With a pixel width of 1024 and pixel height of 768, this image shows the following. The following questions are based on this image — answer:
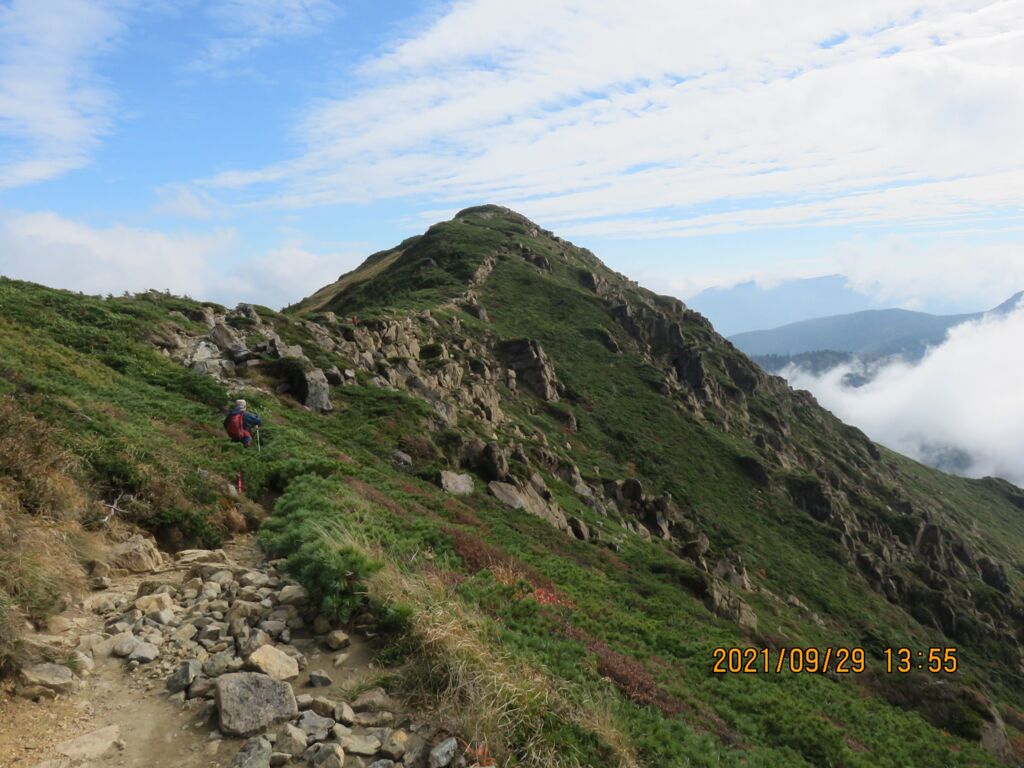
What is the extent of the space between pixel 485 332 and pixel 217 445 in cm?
5924

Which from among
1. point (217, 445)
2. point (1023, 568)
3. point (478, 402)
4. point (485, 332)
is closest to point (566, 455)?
point (478, 402)

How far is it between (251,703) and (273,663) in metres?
0.92

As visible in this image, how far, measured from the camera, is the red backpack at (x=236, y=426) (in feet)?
68.0

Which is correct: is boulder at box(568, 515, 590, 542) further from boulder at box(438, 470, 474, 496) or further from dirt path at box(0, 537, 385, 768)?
dirt path at box(0, 537, 385, 768)

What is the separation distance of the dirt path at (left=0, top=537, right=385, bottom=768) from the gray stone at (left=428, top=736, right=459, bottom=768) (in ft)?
6.27

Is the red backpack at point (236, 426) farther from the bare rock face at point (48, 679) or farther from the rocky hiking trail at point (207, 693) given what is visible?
the bare rock face at point (48, 679)

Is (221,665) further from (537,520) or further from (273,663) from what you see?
(537,520)

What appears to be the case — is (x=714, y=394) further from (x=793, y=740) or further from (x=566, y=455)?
(x=793, y=740)

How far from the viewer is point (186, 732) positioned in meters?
7.22

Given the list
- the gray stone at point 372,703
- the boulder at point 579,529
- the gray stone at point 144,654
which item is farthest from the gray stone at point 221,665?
the boulder at point 579,529

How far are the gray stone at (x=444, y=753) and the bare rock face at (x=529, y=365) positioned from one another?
67318 mm

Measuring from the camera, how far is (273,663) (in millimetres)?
8352

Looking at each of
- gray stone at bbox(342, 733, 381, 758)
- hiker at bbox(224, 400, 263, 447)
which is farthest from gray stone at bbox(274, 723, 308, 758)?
hiker at bbox(224, 400, 263, 447)
